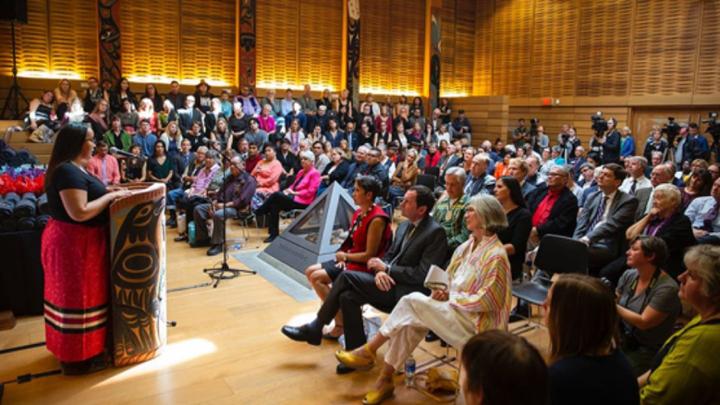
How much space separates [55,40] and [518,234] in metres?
10.5

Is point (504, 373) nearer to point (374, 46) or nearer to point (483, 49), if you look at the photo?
point (374, 46)

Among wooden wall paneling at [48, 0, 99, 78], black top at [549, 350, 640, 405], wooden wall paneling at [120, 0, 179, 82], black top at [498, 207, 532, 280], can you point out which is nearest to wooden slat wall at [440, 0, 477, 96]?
wooden wall paneling at [120, 0, 179, 82]

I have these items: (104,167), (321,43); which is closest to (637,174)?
(104,167)

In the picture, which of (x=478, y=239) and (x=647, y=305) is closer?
(x=647, y=305)

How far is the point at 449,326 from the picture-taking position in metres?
2.78

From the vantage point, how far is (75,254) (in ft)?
9.88

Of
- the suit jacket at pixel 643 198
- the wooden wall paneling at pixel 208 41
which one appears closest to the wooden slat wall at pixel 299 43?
the wooden wall paneling at pixel 208 41

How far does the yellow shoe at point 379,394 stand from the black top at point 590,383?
1459mm

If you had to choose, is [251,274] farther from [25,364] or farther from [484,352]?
[484,352]

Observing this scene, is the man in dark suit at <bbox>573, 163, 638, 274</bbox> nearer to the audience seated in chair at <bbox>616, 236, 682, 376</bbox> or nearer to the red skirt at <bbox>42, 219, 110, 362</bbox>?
the audience seated in chair at <bbox>616, 236, 682, 376</bbox>

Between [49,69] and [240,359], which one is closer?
[240,359]

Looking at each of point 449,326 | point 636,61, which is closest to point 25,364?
point 449,326

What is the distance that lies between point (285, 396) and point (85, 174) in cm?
174

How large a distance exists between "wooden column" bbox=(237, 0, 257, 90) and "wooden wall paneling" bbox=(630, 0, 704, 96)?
938cm
